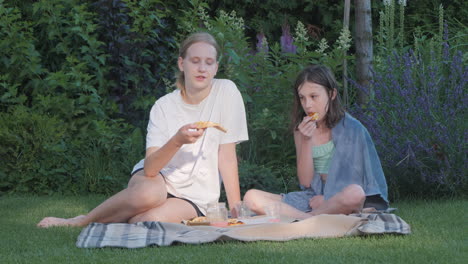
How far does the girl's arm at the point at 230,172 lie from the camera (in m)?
4.40

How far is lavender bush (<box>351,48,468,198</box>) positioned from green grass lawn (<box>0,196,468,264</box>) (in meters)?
0.77

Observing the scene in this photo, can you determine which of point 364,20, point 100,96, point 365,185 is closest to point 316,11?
point 364,20

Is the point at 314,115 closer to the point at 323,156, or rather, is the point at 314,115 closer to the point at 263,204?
the point at 323,156

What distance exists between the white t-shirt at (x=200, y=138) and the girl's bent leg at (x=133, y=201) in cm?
17

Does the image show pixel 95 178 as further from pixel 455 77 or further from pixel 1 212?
pixel 455 77

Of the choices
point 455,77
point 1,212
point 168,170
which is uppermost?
point 455,77

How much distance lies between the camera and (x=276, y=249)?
3.50 m

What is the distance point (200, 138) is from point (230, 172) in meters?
0.28

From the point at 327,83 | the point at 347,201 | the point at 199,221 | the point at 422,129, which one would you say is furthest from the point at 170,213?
the point at 422,129

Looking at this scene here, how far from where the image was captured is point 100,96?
677 cm

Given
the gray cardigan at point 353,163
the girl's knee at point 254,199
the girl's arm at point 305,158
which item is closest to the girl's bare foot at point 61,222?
the girl's knee at point 254,199

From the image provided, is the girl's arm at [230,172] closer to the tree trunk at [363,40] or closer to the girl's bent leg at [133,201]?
the girl's bent leg at [133,201]

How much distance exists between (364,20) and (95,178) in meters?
2.78

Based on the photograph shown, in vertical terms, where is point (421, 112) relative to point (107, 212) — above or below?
above
